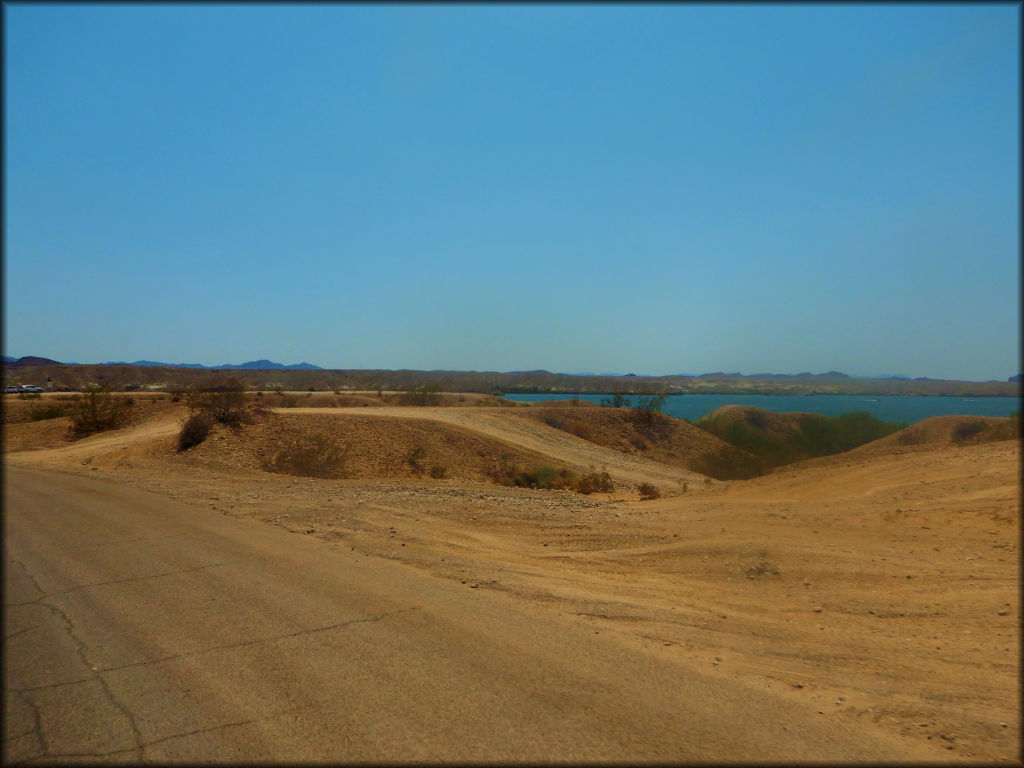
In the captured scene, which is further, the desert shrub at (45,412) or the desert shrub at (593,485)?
the desert shrub at (45,412)

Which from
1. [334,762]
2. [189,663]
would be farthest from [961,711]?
[189,663]

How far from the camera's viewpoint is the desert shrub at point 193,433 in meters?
23.1

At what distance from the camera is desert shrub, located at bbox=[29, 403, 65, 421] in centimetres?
3141

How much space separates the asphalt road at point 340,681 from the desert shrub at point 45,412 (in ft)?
96.2

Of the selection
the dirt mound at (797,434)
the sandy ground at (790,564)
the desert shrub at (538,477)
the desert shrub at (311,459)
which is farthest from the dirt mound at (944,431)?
the desert shrub at (311,459)

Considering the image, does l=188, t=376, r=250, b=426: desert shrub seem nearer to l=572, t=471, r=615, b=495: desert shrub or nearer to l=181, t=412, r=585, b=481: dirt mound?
l=181, t=412, r=585, b=481: dirt mound

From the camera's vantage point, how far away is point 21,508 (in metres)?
11.6

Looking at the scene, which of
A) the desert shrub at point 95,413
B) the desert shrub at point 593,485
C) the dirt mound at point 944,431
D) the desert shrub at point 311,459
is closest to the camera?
the dirt mound at point 944,431

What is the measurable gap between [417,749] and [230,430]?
23086mm

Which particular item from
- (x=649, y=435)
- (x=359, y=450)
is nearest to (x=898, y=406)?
(x=649, y=435)

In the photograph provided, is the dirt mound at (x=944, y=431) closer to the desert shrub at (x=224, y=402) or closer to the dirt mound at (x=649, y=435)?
the dirt mound at (x=649, y=435)

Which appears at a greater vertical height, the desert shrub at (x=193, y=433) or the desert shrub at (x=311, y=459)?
Result: the desert shrub at (x=193, y=433)

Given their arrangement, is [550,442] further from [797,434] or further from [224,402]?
[224,402]

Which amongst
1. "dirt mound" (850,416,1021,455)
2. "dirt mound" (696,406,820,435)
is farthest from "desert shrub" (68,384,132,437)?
"dirt mound" (696,406,820,435)
